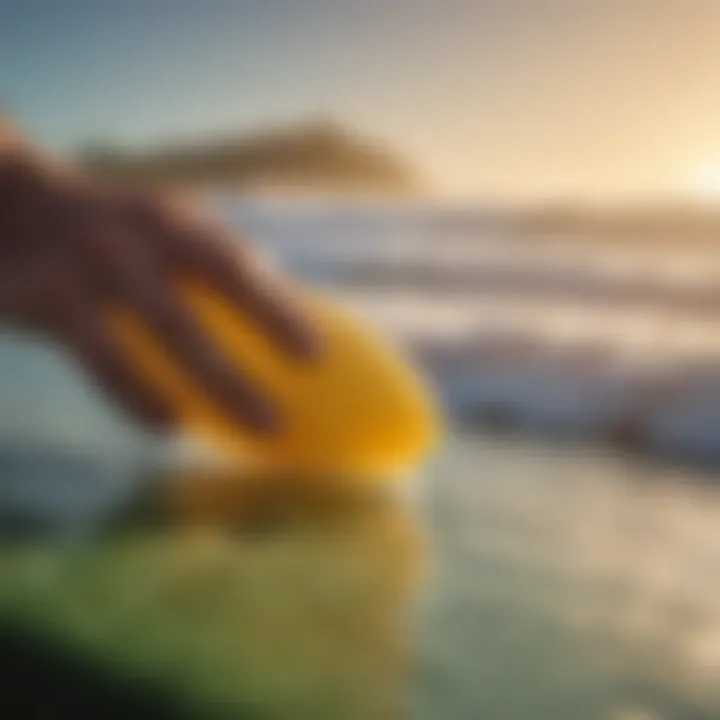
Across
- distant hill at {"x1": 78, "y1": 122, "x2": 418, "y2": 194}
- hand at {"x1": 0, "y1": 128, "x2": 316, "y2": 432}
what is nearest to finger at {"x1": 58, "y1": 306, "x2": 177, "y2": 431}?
hand at {"x1": 0, "y1": 128, "x2": 316, "y2": 432}

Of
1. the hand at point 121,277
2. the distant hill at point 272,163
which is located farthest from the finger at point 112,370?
the distant hill at point 272,163

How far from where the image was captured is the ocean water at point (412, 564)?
0.72 m

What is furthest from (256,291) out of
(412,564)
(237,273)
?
(412,564)

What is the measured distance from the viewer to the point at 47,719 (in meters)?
0.71

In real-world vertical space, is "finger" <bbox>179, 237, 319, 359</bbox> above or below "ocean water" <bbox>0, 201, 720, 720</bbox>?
above

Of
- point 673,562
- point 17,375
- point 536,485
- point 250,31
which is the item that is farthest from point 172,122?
point 673,562

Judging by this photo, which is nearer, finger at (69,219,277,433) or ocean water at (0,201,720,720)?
ocean water at (0,201,720,720)

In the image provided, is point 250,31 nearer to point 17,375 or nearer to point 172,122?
point 172,122

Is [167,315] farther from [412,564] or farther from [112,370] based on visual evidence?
[412,564]

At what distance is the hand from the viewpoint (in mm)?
917

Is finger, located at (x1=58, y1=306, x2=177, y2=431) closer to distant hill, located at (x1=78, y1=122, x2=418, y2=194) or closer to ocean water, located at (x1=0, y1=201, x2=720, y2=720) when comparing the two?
ocean water, located at (x1=0, y1=201, x2=720, y2=720)

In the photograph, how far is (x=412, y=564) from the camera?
2.72 ft

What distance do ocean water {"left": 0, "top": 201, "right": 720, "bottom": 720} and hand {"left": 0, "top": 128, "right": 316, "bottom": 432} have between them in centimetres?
3

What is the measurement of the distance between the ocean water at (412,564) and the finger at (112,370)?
0.7 inches
